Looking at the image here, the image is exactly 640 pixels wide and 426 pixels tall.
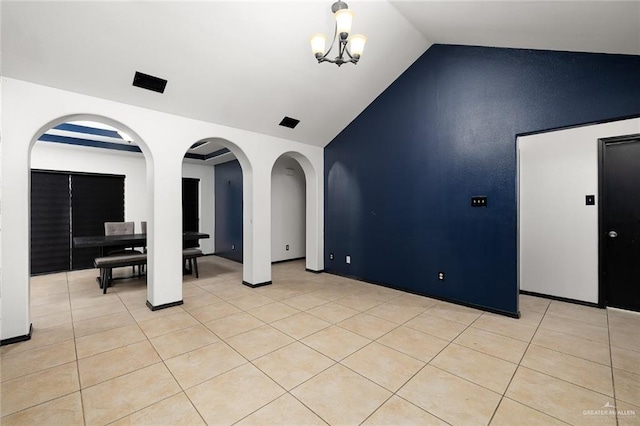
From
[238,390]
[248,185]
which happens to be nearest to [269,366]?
[238,390]

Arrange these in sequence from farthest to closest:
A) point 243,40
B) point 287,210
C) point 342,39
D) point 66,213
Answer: point 287,210
point 66,213
point 243,40
point 342,39

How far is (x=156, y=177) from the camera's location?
11.1ft

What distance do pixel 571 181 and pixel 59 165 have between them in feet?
28.8

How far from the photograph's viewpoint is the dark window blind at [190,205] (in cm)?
727

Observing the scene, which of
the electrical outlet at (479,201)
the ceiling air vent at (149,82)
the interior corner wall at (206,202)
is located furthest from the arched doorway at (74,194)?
the electrical outlet at (479,201)

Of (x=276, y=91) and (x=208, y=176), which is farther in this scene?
(x=208, y=176)

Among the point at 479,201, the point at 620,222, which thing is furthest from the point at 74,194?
the point at 620,222

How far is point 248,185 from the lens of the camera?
448cm

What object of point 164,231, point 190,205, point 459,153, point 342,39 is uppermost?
point 342,39

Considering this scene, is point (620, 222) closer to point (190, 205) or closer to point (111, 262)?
point (111, 262)

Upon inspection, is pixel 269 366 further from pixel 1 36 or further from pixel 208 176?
pixel 208 176

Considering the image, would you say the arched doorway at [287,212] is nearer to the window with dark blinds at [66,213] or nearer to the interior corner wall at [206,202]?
the interior corner wall at [206,202]

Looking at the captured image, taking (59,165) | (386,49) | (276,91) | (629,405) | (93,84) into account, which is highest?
(386,49)

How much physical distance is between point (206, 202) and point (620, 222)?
8053 millimetres
